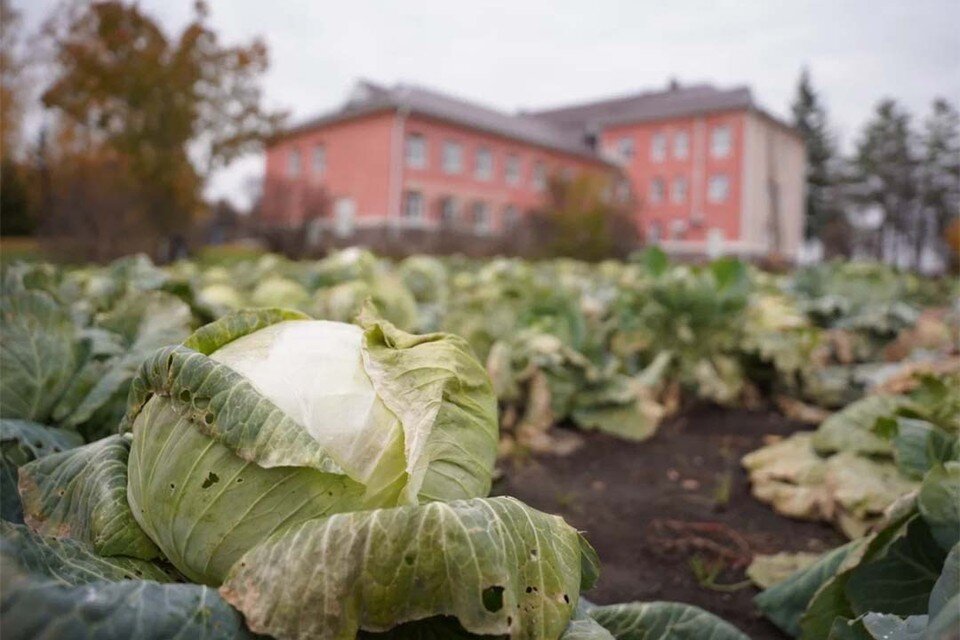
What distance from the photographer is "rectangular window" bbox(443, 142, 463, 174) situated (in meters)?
34.9

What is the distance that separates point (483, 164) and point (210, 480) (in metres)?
37.1

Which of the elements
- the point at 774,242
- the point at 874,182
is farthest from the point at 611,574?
the point at 874,182

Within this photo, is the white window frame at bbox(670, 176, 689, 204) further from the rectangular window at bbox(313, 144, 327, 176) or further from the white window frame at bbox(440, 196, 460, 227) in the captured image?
the rectangular window at bbox(313, 144, 327, 176)

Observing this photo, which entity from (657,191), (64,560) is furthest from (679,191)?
(64,560)

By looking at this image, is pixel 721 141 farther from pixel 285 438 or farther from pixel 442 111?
pixel 285 438

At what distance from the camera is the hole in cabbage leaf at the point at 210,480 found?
1105mm

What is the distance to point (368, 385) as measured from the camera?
121cm

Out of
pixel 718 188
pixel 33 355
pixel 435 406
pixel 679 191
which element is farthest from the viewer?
pixel 679 191

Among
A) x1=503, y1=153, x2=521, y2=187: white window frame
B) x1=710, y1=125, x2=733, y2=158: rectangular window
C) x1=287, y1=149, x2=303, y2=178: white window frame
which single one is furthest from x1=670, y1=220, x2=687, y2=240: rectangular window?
x1=287, y1=149, x2=303, y2=178: white window frame

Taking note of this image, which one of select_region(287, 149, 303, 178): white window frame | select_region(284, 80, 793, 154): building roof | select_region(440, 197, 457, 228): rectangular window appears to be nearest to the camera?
select_region(284, 80, 793, 154): building roof

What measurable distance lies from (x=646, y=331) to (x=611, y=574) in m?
3.09

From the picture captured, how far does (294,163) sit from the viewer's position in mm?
38000

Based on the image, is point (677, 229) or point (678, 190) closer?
point (678, 190)

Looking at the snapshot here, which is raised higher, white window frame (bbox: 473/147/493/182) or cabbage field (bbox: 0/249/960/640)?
white window frame (bbox: 473/147/493/182)
